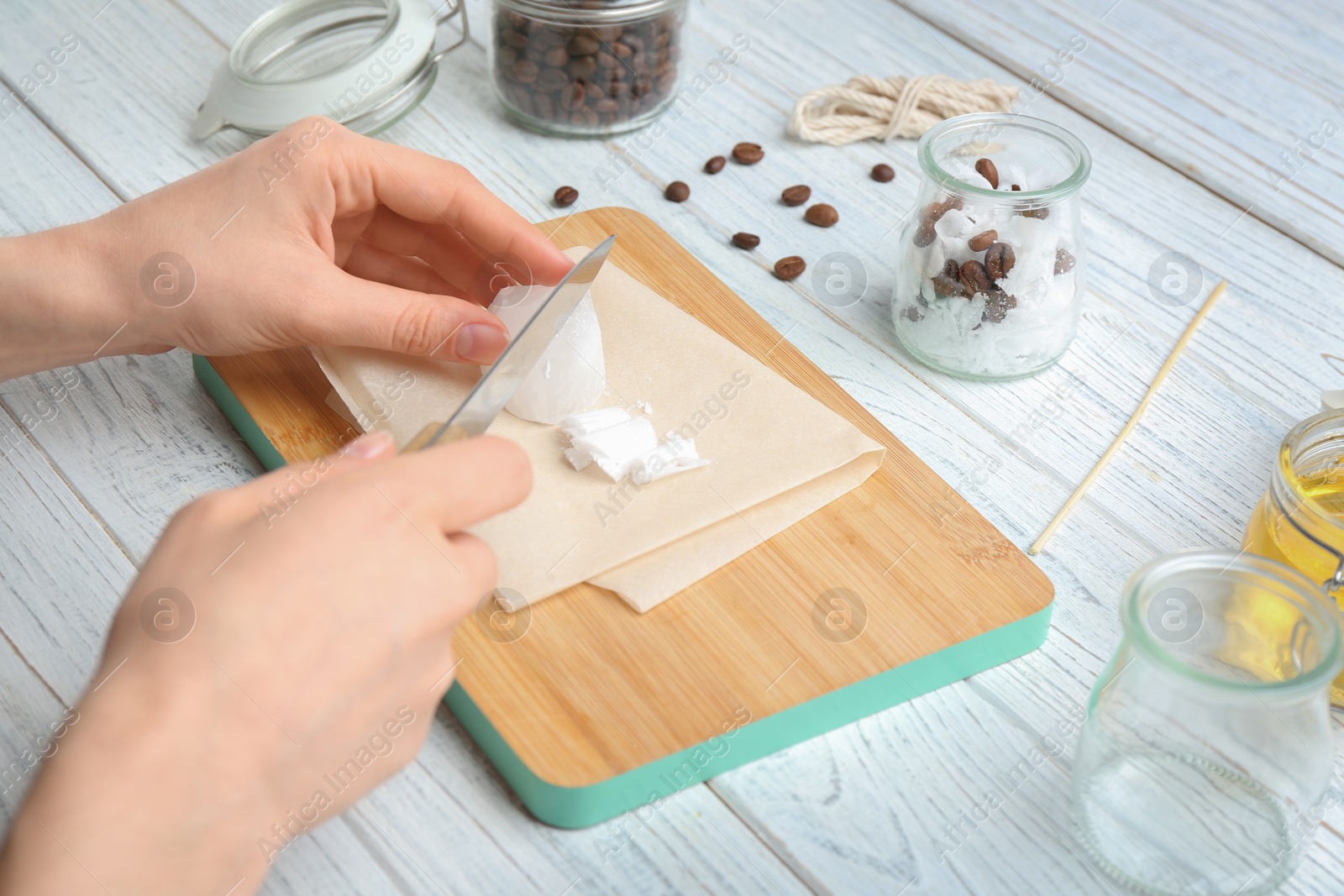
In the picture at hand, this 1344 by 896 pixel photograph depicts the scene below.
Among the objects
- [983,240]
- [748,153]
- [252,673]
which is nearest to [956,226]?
[983,240]

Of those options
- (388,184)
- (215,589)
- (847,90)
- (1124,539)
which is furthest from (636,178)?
(215,589)

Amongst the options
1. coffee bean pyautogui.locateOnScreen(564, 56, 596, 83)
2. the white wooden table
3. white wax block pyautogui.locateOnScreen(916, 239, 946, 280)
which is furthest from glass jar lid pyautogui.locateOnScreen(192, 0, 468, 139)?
white wax block pyautogui.locateOnScreen(916, 239, 946, 280)

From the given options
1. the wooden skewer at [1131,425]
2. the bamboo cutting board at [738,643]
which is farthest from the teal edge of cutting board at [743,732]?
the wooden skewer at [1131,425]

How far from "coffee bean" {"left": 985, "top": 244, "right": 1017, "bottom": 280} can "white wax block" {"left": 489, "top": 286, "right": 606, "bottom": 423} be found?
1.20 feet

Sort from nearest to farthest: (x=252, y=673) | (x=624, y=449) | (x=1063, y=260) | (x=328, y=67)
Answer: (x=252, y=673) → (x=624, y=449) → (x=1063, y=260) → (x=328, y=67)

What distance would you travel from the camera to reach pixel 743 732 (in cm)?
83

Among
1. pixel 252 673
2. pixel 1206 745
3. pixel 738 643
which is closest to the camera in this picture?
pixel 252 673

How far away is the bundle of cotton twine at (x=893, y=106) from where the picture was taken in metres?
1.47

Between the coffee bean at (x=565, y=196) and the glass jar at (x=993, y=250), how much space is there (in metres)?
0.42

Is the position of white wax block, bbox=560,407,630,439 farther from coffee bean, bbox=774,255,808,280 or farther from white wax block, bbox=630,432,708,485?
coffee bean, bbox=774,255,808,280

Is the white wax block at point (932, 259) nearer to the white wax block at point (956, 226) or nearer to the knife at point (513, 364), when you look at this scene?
the white wax block at point (956, 226)

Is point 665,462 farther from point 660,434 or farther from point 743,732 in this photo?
point 743,732

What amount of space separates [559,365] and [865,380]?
1.13 feet

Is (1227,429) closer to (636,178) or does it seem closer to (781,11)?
(636,178)
